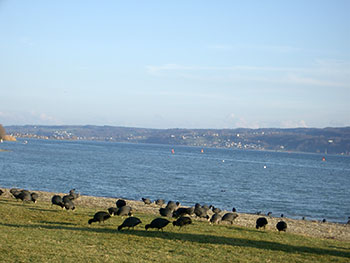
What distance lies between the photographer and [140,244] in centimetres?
1647

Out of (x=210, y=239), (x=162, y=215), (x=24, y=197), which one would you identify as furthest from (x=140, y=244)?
(x=24, y=197)

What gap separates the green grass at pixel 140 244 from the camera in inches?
564

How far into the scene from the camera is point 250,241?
1866 cm

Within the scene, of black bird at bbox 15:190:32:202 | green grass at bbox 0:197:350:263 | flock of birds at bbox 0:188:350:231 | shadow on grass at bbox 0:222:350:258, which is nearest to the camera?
green grass at bbox 0:197:350:263

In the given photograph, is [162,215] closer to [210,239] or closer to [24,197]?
[210,239]

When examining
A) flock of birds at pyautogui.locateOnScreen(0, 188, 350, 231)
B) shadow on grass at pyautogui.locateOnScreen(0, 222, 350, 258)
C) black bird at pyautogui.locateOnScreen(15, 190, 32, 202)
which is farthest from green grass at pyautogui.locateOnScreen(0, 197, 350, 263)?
black bird at pyautogui.locateOnScreen(15, 190, 32, 202)

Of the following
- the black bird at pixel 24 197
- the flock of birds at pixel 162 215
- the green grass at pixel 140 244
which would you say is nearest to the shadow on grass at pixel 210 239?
the green grass at pixel 140 244

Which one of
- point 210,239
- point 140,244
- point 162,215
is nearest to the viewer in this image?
point 140,244

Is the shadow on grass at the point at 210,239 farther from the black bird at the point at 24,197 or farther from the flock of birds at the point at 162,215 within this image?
the black bird at the point at 24,197

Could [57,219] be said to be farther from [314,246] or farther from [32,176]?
[32,176]

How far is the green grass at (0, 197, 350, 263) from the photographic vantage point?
14.3 m

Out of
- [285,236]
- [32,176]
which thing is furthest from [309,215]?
[32,176]

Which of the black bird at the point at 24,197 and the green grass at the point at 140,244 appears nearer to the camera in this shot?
the green grass at the point at 140,244

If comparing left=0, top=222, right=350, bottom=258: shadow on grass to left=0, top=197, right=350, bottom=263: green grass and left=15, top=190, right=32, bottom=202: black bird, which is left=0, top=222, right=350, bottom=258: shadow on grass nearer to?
left=0, top=197, right=350, bottom=263: green grass
